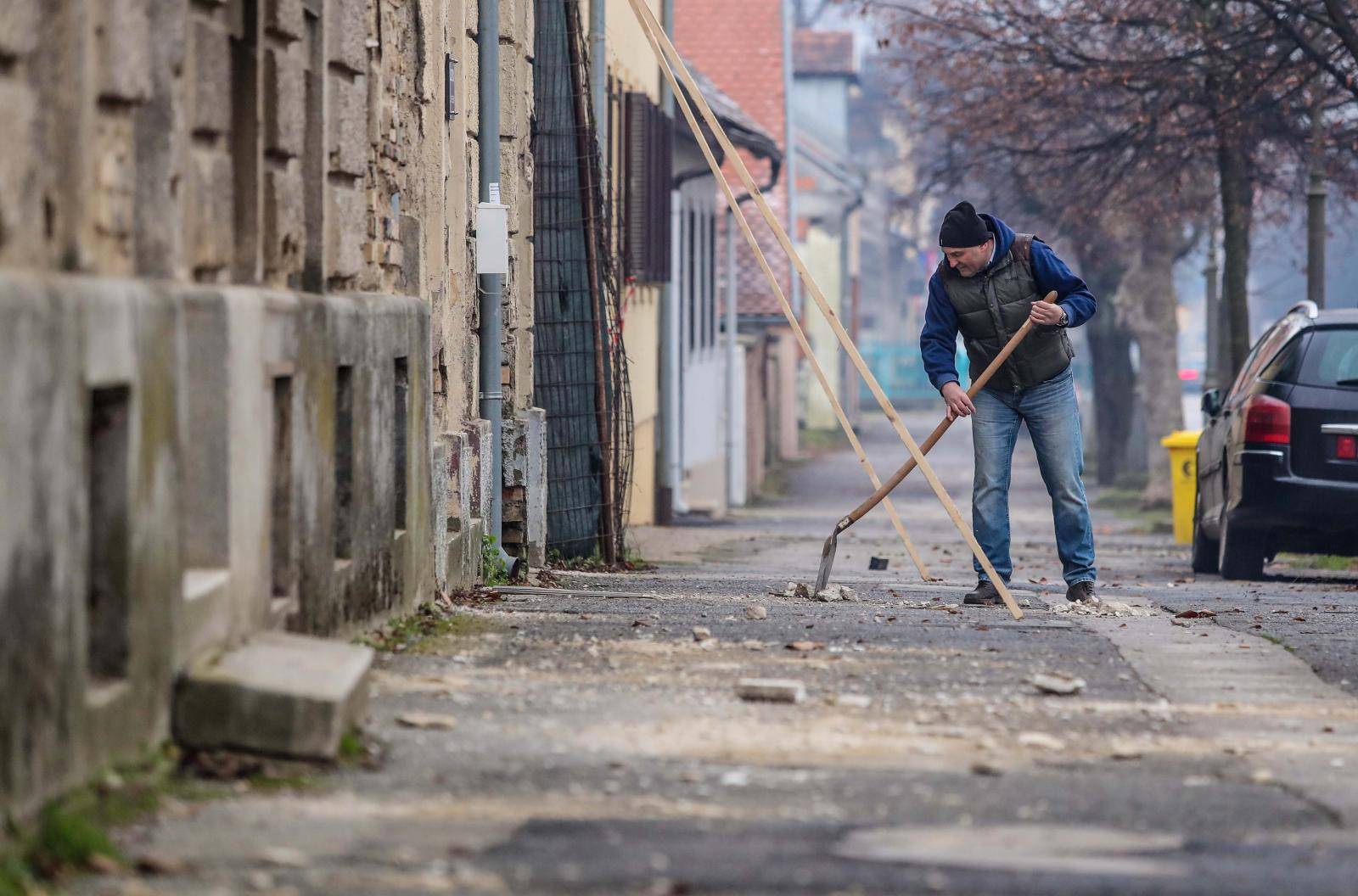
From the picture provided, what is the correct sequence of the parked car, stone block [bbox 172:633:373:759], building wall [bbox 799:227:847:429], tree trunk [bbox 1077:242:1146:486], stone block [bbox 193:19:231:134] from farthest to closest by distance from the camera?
building wall [bbox 799:227:847:429], tree trunk [bbox 1077:242:1146:486], the parked car, stone block [bbox 193:19:231:134], stone block [bbox 172:633:373:759]

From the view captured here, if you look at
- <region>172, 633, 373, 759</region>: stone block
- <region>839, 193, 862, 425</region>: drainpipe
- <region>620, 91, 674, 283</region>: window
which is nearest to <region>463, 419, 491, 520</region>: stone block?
<region>172, 633, 373, 759</region>: stone block

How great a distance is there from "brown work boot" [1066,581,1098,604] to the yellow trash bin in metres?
11.1

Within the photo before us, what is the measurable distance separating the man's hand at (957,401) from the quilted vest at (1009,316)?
0.77ft

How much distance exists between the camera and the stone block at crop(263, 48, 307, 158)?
603cm

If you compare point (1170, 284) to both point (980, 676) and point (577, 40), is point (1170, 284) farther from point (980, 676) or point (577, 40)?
point (980, 676)

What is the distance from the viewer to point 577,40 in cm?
1291

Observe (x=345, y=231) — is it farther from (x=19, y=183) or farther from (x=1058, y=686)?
(x=19, y=183)

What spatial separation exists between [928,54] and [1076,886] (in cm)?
2282

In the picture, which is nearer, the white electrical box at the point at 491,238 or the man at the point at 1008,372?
the man at the point at 1008,372

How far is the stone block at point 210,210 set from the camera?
534 cm

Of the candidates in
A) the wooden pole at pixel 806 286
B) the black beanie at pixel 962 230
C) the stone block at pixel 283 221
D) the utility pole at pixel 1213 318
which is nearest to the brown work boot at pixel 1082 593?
the wooden pole at pixel 806 286

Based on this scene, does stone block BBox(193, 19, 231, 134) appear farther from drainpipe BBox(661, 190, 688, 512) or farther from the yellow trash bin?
the yellow trash bin

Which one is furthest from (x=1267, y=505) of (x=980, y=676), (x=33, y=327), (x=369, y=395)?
(x=33, y=327)

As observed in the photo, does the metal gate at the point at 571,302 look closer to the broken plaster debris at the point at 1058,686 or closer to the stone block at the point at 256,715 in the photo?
the broken plaster debris at the point at 1058,686
